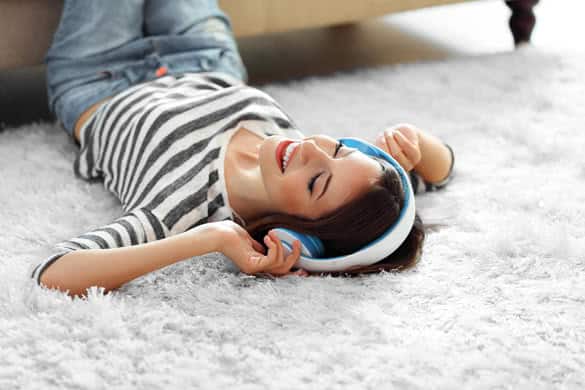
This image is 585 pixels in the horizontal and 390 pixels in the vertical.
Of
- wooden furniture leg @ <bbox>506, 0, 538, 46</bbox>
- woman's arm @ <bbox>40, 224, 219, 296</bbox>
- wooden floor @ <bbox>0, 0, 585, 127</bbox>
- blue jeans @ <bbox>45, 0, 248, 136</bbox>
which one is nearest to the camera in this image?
woman's arm @ <bbox>40, 224, 219, 296</bbox>

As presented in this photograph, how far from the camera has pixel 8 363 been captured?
89 centimetres

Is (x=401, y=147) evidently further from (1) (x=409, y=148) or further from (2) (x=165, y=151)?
(2) (x=165, y=151)

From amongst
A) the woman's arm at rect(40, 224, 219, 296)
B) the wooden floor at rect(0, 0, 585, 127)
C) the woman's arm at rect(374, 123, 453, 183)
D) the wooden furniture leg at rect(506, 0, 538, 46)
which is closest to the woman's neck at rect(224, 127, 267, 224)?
the woman's arm at rect(40, 224, 219, 296)

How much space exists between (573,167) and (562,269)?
398 millimetres

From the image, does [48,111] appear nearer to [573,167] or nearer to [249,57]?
[249,57]

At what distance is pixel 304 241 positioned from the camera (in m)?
1.09

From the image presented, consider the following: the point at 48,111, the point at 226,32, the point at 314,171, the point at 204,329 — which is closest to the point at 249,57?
the point at 226,32

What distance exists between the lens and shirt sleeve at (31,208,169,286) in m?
1.04

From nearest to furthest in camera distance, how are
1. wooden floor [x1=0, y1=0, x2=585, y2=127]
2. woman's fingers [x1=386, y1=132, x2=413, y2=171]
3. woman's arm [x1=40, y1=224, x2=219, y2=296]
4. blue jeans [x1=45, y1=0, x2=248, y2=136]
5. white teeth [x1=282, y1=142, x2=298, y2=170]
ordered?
woman's arm [x1=40, y1=224, x2=219, y2=296] → white teeth [x1=282, y1=142, x2=298, y2=170] → woman's fingers [x1=386, y1=132, x2=413, y2=171] → blue jeans [x1=45, y1=0, x2=248, y2=136] → wooden floor [x1=0, y1=0, x2=585, y2=127]

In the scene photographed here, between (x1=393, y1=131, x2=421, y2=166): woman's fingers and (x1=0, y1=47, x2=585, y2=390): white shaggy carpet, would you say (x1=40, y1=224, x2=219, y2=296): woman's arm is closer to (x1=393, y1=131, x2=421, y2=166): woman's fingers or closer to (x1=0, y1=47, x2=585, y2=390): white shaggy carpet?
(x1=0, y1=47, x2=585, y2=390): white shaggy carpet

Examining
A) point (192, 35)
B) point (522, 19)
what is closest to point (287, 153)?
point (192, 35)

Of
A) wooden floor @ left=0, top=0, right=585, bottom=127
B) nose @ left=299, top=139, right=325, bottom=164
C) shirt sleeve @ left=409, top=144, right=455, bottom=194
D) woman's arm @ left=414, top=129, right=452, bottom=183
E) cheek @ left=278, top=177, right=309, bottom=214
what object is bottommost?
wooden floor @ left=0, top=0, right=585, bottom=127

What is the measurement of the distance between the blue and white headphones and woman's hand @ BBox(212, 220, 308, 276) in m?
0.01

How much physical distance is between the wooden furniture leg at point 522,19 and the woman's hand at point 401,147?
1.08 metres
